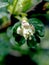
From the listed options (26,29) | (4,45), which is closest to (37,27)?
(26,29)

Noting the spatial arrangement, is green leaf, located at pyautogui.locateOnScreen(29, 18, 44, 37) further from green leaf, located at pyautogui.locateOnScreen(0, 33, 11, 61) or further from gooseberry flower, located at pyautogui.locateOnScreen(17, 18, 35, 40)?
green leaf, located at pyautogui.locateOnScreen(0, 33, 11, 61)

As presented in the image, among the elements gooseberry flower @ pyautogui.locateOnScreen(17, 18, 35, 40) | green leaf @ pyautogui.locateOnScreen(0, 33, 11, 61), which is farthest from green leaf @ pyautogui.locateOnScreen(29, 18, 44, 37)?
green leaf @ pyautogui.locateOnScreen(0, 33, 11, 61)

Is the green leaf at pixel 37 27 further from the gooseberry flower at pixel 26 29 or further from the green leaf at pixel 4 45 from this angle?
the green leaf at pixel 4 45

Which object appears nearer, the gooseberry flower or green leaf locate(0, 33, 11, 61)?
the gooseberry flower

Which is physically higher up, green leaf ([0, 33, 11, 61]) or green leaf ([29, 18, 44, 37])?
green leaf ([29, 18, 44, 37])

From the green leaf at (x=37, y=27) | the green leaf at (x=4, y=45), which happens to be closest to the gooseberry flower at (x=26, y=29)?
the green leaf at (x=37, y=27)

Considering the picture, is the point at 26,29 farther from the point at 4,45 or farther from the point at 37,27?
the point at 4,45

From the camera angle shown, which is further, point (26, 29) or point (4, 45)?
point (4, 45)

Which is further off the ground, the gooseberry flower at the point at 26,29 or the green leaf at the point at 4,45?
the gooseberry flower at the point at 26,29

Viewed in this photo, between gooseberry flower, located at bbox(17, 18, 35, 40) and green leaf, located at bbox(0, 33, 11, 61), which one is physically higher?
gooseberry flower, located at bbox(17, 18, 35, 40)

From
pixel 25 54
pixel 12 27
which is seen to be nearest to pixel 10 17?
pixel 12 27

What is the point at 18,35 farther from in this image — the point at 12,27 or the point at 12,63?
the point at 12,63
